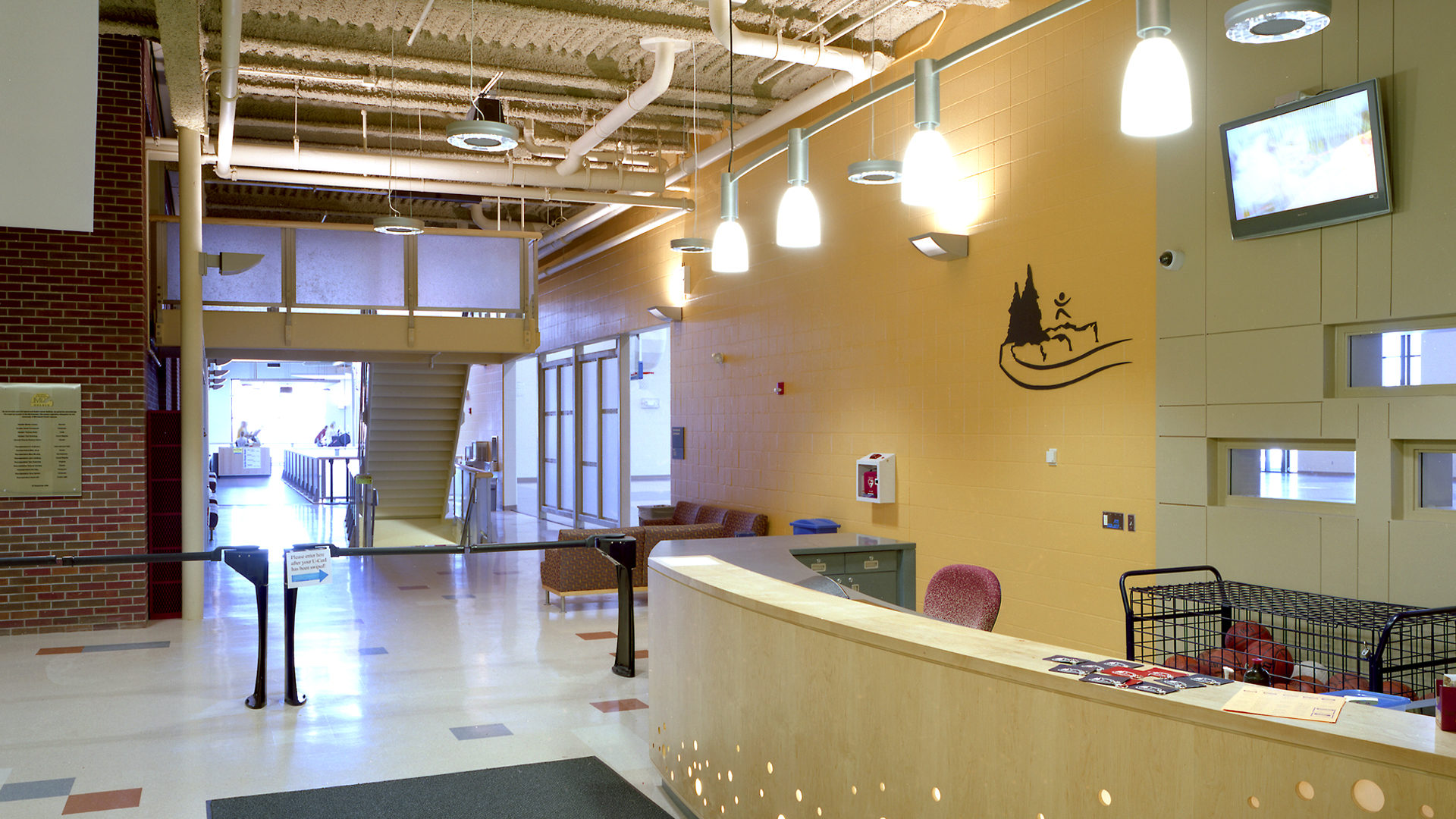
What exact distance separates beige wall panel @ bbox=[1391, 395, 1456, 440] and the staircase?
10.8 m

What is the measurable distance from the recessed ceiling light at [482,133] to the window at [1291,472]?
13.7 ft

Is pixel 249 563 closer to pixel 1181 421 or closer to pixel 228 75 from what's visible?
pixel 228 75

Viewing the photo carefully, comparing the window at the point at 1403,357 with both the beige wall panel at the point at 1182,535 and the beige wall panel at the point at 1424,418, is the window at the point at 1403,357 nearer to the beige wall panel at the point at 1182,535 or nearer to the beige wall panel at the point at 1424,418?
the beige wall panel at the point at 1424,418

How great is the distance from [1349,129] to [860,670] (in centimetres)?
349

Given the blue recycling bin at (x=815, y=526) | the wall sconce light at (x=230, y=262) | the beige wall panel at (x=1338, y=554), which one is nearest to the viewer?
the beige wall panel at (x=1338, y=554)

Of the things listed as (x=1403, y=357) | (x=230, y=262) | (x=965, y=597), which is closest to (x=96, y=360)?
(x=230, y=262)

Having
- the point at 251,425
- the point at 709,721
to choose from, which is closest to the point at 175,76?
the point at 709,721

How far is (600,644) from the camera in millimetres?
6625

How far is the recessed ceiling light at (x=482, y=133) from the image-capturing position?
545cm

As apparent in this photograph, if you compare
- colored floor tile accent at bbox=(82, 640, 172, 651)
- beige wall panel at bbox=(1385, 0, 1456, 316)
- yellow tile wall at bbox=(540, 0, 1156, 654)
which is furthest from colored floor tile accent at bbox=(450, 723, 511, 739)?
beige wall panel at bbox=(1385, 0, 1456, 316)

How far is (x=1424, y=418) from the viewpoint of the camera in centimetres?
417

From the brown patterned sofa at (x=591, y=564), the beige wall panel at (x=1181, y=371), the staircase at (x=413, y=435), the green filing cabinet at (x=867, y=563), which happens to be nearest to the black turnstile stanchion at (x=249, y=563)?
the brown patterned sofa at (x=591, y=564)

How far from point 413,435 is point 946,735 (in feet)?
40.7

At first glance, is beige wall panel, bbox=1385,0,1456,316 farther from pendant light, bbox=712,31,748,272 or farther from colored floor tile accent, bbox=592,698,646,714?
colored floor tile accent, bbox=592,698,646,714
